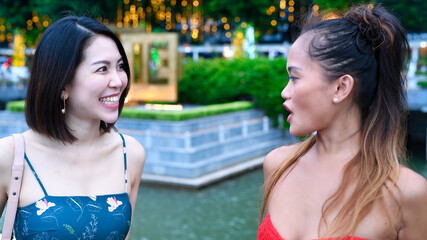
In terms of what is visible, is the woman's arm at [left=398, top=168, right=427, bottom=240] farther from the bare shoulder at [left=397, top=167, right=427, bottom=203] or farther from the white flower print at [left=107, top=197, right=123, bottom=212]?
the white flower print at [left=107, top=197, right=123, bottom=212]

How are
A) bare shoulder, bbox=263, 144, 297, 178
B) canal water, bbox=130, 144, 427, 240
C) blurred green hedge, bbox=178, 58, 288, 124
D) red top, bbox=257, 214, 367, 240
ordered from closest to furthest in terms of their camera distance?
red top, bbox=257, 214, 367, 240 < bare shoulder, bbox=263, 144, 297, 178 < canal water, bbox=130, 144, 427, 240 < blurred green hedge, bbox=178, 58, 288, 124

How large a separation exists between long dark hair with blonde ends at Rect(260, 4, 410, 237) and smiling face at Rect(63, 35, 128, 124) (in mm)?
1022

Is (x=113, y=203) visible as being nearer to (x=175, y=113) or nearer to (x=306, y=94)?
(x=306, y=94)

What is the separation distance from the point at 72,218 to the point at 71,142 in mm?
384

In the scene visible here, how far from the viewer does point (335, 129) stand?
218 cm

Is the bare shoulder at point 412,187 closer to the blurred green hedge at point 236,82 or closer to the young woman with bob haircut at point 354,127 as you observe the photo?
the young woman with bob haircut at point 354,127

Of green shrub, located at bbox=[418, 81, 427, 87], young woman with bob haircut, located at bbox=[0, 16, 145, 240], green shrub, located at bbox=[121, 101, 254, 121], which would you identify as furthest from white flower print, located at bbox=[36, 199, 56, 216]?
green shrub, located at bbox=[418, 81, 427, 87]

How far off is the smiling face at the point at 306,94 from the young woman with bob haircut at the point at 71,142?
931mm

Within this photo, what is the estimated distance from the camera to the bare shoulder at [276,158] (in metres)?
2.50

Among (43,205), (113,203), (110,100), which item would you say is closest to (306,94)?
(110,100)

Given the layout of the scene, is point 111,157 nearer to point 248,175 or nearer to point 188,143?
point 188,143

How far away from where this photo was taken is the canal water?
9000 millimetres

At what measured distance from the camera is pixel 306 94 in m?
2.10

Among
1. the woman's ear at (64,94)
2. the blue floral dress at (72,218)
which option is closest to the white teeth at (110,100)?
the woman's ear at (64,94)
